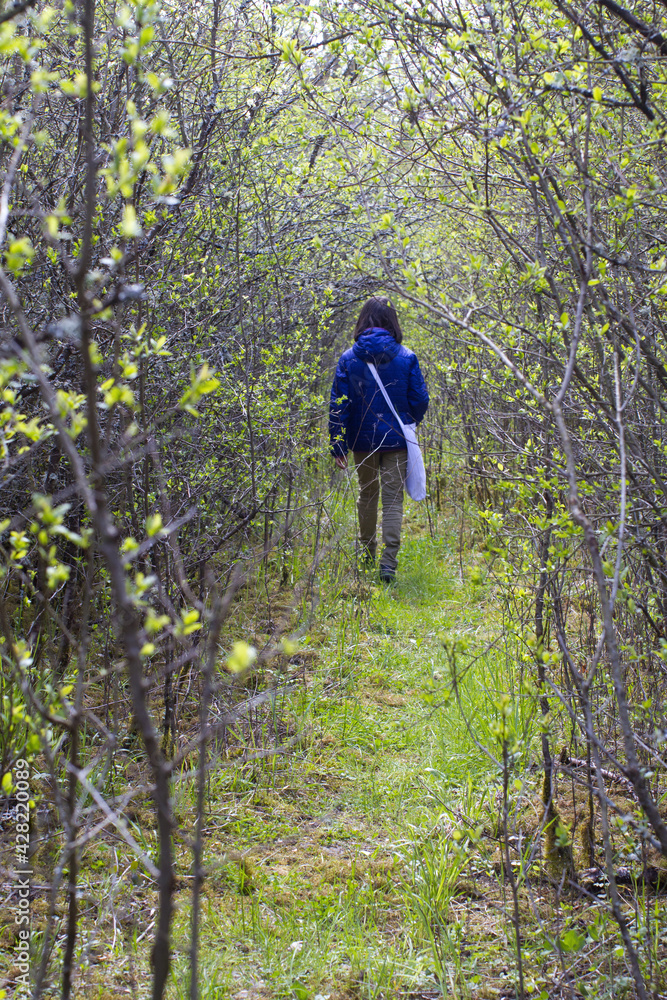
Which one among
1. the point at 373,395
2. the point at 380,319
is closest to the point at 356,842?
the point at 373,395

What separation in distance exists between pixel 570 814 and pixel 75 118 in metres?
3.67

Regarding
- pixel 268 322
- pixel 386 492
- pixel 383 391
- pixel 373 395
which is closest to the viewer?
pixel 268 322

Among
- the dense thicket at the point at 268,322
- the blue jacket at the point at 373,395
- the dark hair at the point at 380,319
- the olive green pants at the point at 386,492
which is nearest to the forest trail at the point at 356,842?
the dense thicket at the point at 268,322

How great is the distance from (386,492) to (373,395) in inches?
32.7

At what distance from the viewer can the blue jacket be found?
5734 millimetres

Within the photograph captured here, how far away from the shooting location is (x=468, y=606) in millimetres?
5500

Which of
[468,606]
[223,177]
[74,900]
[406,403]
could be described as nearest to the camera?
[74,900]

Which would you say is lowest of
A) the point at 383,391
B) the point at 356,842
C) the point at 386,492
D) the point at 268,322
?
the point at 356,842

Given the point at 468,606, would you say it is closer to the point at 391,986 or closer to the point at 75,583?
the point at 75,583

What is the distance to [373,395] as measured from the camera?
5.81 metres

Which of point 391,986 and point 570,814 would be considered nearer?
point 391,986

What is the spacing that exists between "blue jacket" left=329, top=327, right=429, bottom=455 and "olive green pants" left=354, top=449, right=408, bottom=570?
0.43ft

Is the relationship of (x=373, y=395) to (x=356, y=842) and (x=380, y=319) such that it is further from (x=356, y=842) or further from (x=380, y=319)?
(x=356, y=842)

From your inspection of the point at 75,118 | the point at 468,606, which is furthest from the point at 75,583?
the point at 468,606
